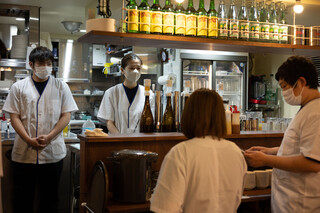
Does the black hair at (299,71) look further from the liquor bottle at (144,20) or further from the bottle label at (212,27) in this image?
the liquor bottle at (144,20)

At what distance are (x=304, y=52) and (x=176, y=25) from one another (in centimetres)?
126

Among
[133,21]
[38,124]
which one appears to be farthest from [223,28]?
[38,124]

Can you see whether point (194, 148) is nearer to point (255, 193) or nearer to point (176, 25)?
point (255, 193)

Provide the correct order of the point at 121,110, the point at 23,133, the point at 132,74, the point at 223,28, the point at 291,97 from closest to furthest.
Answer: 1. the point at 291,97
2. the point at 223,28
3. the point at 23,133
4. the point at 132,74
5. the point at 121,110

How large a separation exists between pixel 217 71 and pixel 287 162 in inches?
175

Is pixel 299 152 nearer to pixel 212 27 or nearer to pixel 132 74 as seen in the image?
pixel 212 27

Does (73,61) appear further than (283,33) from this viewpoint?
Yes

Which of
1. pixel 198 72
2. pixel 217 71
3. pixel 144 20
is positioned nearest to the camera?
pixel 144 20

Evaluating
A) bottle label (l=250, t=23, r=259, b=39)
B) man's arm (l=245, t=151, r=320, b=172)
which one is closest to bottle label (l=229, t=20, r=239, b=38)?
bottle label (l=250, t=23, r=259, b=39)

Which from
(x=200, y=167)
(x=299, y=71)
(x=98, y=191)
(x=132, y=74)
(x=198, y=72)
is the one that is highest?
(x=198, y=72)

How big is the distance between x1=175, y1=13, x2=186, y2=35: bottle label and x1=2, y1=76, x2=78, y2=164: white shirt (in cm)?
143

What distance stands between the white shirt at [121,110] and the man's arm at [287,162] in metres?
1.81

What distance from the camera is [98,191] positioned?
227 cm

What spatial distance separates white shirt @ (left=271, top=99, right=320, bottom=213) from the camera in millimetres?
2150
